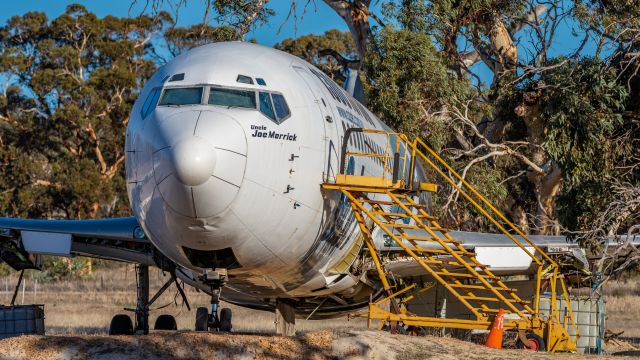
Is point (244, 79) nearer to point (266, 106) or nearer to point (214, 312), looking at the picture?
point (266, 106)

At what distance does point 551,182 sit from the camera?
3603cm

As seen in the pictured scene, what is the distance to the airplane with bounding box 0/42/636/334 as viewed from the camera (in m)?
12.7

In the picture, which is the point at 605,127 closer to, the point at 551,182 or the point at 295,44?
the point at 551,182

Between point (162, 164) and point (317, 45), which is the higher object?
point (317, 45)

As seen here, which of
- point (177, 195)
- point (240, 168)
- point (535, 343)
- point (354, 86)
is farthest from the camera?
point (354, 86)

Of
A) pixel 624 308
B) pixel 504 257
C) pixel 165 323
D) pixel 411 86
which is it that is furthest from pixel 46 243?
pixel 624 308

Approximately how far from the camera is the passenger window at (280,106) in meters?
14.2

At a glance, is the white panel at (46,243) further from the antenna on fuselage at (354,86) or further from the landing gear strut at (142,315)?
the antenna on fuselage at (354,86)

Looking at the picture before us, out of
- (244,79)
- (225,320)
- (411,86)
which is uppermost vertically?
(411,86)

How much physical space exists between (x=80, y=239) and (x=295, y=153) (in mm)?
8418

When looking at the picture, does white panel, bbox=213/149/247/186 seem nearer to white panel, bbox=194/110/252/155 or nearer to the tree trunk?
white panel, bbox=194/110/252/155

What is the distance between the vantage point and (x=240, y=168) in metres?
12.8

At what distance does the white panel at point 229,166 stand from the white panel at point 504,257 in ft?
29.9

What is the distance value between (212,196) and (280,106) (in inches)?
87.6
